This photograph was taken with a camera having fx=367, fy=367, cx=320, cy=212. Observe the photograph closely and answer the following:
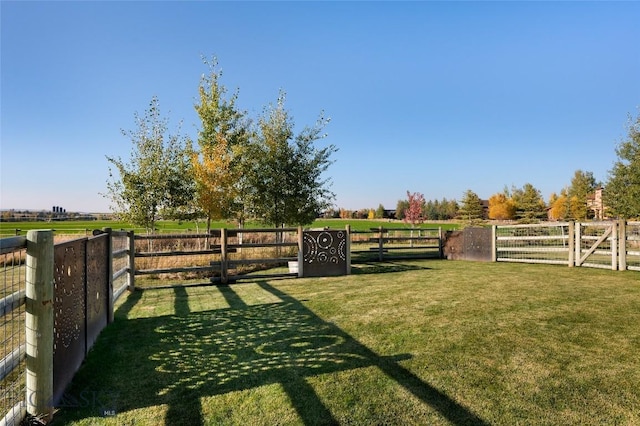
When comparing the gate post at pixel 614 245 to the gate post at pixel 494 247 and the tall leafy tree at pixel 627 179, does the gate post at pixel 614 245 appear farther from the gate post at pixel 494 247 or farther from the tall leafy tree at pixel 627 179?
the tall leafy tree at pixel 627 179

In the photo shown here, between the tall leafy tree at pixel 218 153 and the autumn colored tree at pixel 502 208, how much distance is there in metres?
57.3

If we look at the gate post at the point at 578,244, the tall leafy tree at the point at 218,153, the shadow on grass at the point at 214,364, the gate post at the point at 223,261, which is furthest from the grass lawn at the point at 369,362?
the tall leafy tree at the point at 218,153

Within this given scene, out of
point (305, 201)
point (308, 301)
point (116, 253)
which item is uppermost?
point (305, 201)

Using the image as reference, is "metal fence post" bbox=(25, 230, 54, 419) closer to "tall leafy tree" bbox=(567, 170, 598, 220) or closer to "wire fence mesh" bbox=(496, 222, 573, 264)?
"wire fence mesh" bbox=(496, 222, 573, 264)

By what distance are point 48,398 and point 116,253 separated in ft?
15.5

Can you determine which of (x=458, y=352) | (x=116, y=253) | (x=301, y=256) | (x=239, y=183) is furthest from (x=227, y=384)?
(x=239, y=183)

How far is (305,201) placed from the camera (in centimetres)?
1780

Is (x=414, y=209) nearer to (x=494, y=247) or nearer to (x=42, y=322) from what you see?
(x=494, y=247)

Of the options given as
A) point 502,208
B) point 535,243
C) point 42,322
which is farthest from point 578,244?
point 502,208

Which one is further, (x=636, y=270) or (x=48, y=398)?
(x=636, y=270)

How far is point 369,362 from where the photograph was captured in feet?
12.0

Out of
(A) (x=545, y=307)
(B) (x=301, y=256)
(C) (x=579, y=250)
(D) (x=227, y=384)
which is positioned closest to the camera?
(D) (x=227, y=384)

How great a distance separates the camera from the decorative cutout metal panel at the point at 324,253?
1015cm

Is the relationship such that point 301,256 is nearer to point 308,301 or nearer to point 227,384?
point 308,301
